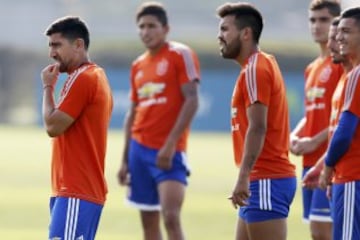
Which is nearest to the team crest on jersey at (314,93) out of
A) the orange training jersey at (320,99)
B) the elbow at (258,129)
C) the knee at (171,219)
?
the orange training jersey at (320,99)

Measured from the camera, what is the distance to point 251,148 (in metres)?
8.80

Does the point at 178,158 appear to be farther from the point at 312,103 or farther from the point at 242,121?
the point at 242,121

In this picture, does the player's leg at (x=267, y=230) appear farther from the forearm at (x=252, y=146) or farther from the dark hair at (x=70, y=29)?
the dark hair at (x=70, y=29)

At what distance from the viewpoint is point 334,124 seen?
927 cm

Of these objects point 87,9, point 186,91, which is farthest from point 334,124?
point 87,9

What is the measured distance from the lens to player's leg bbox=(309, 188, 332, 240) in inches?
431

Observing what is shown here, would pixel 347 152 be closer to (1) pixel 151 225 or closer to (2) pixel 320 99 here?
(2) pixel 320 99

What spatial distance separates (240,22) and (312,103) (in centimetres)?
228

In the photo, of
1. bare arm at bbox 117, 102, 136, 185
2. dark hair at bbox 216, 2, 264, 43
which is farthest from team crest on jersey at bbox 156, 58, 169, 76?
dark hair at bbox 216, 2, 264, 43

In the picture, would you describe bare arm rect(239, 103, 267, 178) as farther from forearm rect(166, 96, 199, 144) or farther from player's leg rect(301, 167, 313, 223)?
forearm rect(166, 96, 199, 144)

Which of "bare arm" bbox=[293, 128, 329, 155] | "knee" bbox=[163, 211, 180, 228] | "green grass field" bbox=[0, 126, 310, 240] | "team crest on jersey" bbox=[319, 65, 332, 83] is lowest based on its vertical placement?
"green grass field" bbox=[0, 126, 310, 240]

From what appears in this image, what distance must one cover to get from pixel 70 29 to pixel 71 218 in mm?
1326

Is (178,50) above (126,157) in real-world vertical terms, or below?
above

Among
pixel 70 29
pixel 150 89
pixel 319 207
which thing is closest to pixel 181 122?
pixel 150 89
